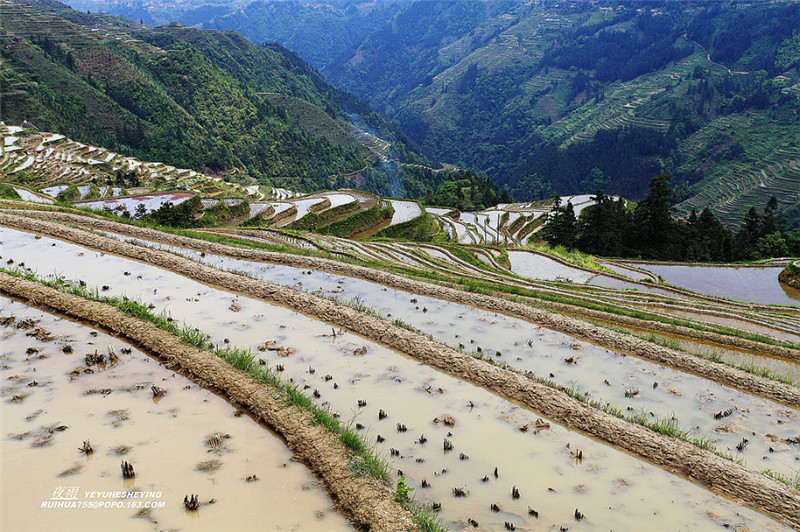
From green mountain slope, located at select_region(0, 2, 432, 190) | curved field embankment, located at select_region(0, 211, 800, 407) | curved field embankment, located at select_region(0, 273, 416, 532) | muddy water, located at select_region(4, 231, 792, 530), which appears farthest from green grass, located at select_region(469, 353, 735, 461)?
green mountain slope, located at select_region(0, 2, 432, 190)

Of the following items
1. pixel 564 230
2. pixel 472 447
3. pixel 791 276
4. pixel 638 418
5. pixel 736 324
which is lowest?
pixel 472 447

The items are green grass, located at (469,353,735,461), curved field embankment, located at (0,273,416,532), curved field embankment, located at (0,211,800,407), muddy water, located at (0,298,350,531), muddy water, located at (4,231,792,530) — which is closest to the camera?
muddy water, located at (0,298,350,531)

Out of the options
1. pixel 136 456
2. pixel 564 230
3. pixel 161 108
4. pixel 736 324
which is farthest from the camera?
pixel 161 108

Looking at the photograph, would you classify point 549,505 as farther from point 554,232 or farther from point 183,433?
point 554,232

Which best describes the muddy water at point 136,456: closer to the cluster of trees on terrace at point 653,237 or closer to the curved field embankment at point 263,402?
the curved field embankment at point 263,402

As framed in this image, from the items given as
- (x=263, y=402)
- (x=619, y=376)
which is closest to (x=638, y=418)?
(x=619, y=376)

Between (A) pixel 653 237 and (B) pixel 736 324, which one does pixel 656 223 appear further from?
(B) pixel 736 324

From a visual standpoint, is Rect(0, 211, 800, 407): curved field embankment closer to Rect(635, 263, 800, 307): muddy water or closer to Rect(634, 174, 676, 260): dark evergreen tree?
Rect(635, 263, 800, 307): muddy water
